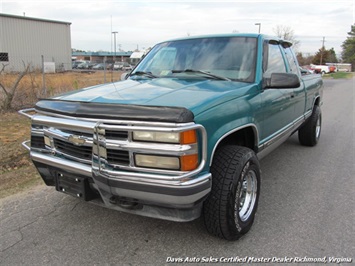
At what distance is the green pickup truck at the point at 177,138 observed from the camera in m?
2.31

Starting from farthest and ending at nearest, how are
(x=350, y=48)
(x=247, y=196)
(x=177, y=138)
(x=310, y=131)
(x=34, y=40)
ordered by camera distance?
(x=350, y=48), (x=34, y=40), (x=310, y=131), (x=247, y=196), (x=177, y=138)

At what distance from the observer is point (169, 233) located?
306 centimetres

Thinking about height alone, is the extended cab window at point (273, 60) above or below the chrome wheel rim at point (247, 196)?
above

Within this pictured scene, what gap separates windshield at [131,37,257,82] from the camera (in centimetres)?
355

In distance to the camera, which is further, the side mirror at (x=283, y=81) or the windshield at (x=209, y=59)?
the windshield at (x=209, y=59)

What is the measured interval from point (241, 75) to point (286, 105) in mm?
1011

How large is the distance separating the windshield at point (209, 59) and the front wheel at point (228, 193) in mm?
982

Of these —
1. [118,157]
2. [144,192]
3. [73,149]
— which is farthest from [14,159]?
[144,192]

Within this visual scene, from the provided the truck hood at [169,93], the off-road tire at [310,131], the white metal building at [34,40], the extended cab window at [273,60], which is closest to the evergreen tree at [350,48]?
the white metal building at [34,40]

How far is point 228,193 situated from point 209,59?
1.70 meters

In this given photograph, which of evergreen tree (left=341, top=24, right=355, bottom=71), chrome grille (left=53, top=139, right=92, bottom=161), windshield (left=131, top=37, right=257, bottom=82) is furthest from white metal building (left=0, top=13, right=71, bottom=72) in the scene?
evergreen tree (left=341, top=24, right=355, bottom=71)

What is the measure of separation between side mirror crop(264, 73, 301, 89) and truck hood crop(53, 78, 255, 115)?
0.94ft

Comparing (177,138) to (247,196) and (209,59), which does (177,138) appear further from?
(209,59)

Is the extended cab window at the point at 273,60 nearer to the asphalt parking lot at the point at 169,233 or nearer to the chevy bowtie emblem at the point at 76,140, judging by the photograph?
the asphalt parking lot at the point at 169,233
